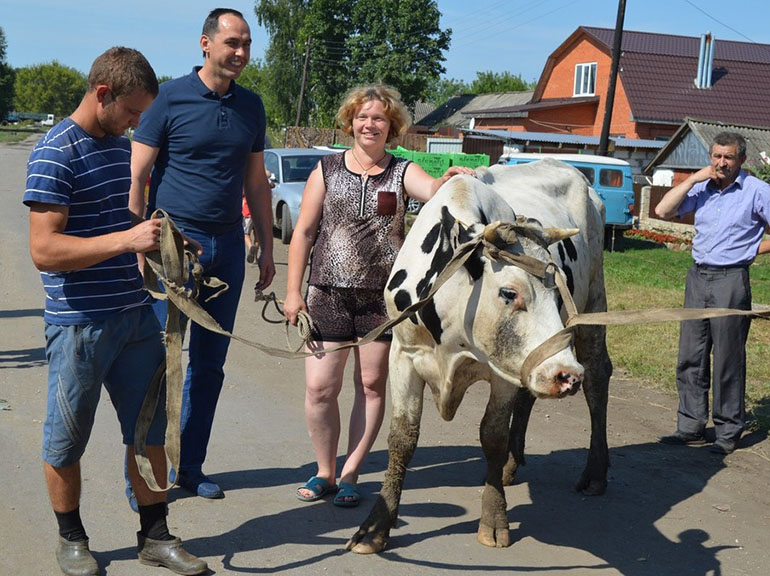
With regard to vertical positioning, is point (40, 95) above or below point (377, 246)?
above

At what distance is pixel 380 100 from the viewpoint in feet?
16.5

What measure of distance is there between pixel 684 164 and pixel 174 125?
24669 millimetres

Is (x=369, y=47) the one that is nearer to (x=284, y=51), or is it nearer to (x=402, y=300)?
(x=284, y=51)

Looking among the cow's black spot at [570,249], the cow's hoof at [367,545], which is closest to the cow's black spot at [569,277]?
the cow's black spot at [570,249]

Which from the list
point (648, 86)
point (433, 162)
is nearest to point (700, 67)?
point (648, 86)

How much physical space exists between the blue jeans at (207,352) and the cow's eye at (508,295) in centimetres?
165

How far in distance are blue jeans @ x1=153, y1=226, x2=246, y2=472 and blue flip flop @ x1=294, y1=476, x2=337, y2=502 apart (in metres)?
0.60

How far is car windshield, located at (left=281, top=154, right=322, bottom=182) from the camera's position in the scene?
17906 mm

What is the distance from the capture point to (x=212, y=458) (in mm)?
5754

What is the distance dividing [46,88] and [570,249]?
15190 centimetres

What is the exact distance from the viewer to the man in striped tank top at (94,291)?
12.2ft

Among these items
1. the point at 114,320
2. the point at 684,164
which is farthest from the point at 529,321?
the point at 684,164

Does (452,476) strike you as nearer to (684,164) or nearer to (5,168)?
(684,164)

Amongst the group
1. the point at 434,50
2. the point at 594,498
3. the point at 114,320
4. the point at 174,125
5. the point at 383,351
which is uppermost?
the point at 434,50
